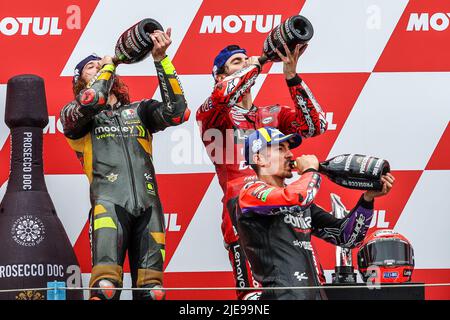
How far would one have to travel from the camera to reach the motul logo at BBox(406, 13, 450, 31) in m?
5.56

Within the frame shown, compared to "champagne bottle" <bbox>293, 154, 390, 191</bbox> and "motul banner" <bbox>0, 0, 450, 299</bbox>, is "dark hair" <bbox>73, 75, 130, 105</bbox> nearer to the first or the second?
"motul banner" <bbox>0, 0, 450, 299</bbox>

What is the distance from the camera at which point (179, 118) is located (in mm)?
4809

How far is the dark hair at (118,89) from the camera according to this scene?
5.04 m

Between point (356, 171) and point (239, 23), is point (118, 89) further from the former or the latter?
point (356, 171)

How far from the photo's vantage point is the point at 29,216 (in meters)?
5.04

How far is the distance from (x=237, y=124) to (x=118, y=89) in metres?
0.56

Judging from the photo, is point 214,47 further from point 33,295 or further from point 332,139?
point 33,295

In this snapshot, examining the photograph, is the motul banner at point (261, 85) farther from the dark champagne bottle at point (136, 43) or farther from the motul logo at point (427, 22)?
the dark champagne bottle at point (136, 43)

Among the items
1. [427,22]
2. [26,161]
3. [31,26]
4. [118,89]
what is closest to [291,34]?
[118,89]

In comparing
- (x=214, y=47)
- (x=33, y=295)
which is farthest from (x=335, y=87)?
(x=33, y=295)

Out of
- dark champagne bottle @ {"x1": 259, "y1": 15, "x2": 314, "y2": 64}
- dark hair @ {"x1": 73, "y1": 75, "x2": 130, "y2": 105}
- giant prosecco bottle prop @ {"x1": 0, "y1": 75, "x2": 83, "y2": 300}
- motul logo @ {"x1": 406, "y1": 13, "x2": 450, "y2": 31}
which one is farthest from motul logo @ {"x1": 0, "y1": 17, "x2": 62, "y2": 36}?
motul logo @ {"x1": 406, "y1": 13, "x2": 450, "y2": 31}

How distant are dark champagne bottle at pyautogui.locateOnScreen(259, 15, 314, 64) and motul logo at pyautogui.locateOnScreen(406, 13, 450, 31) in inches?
41.1
